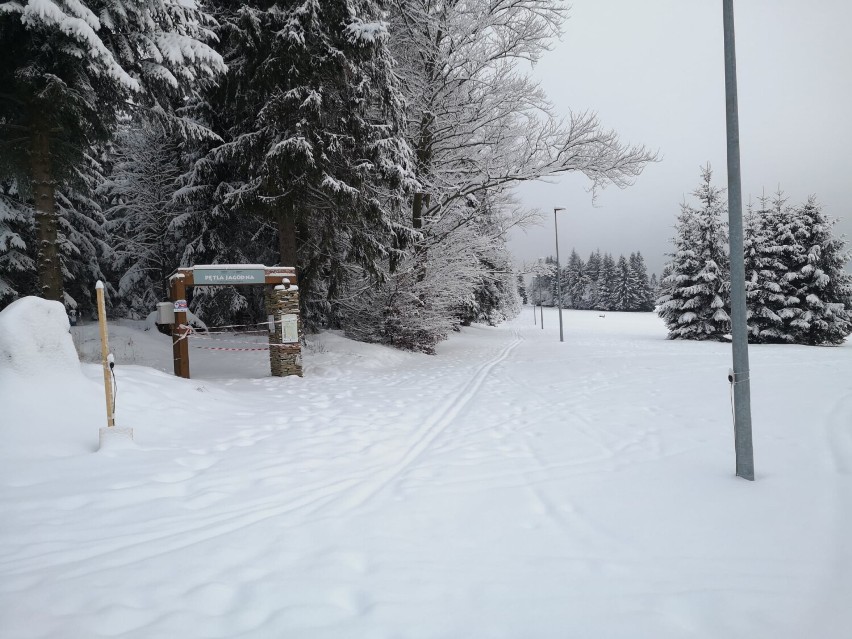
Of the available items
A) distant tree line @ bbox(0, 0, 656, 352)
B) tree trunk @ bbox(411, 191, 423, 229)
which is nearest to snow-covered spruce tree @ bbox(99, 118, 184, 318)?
distant tree line @ bbox(0, 0, 656, 352)

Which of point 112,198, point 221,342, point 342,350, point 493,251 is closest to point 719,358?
point 493,251

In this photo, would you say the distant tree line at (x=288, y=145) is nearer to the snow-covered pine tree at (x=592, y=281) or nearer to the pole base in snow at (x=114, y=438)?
the pole base in snow at (x=114, y=438)

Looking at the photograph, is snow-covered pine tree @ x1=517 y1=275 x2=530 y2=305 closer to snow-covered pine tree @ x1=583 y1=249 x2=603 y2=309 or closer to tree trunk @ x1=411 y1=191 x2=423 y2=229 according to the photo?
tree trunk @ x1=411 y1=191 x2=423 y2=229

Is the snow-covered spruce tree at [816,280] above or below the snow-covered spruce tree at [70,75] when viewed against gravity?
below

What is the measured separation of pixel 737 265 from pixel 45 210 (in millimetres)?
10384

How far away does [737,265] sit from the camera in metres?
4.32

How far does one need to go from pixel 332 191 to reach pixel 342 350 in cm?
458

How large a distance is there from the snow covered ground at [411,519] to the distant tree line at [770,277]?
19.8 m

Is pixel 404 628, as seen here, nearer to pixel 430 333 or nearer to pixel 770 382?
pixel 770 382

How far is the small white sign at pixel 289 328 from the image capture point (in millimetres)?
10302

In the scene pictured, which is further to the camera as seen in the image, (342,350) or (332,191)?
(342,350)

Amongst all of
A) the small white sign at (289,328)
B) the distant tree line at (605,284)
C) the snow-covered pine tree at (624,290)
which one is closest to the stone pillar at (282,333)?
the small white sign at (289,328)

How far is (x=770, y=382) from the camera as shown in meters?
9.74

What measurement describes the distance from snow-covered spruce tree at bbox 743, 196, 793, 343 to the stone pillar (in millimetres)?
23244
